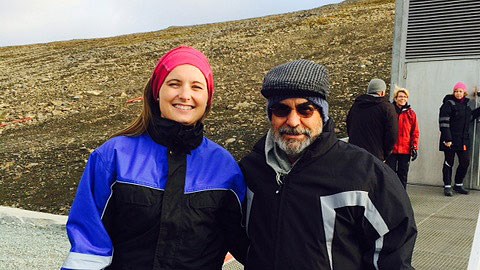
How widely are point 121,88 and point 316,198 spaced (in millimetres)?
21549

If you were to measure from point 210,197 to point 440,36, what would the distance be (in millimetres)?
7696

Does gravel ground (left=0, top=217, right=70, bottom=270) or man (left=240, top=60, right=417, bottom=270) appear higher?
man (left=240, top=60, right=417, bottom=270)

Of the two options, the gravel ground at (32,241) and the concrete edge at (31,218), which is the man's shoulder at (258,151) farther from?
the concrete edge at (31,218)

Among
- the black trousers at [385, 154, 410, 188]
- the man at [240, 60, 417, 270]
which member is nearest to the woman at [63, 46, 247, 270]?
the man at [240, 60, 417, 270]

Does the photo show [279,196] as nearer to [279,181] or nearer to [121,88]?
[279,181]

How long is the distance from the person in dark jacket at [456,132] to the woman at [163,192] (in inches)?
248

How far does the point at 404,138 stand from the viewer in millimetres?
7703

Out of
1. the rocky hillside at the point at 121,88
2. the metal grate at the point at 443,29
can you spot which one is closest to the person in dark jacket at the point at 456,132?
the metal grate at the point at 443,29

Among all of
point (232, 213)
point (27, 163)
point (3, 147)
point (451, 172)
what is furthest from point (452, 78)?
point (3, 147)

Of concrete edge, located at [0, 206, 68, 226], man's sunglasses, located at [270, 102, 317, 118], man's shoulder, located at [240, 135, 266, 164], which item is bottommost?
concrete edge, located at [0, 206, 68, 226]

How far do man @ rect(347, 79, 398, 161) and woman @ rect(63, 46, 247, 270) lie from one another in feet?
15.2

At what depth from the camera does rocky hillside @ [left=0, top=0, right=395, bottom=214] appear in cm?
1303

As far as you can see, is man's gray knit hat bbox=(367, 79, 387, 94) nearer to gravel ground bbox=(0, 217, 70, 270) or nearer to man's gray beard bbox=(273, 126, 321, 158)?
gravel ground bbox=(0, 217, 70, 270)

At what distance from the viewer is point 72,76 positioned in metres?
26.0
